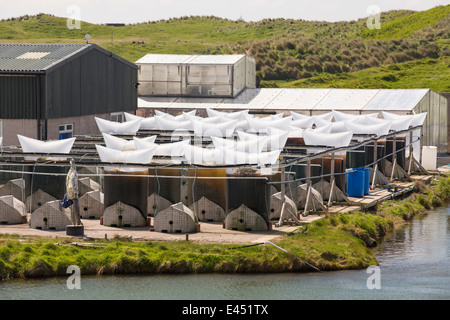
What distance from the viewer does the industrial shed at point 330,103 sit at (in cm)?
5206

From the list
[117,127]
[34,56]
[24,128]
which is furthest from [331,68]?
[24,128]

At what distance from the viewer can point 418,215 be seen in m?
37.7

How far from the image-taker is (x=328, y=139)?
36.7 m

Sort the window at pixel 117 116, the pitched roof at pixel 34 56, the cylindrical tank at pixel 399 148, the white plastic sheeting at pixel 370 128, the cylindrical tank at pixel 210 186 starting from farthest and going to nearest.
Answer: the window at pixel 117 116, the cylindrical tank at pixel 399 148, the white plastic sheeting at pixel 370 128, the pitched roof at pixel 34 56, the cylindrical tank at pixel 210 186

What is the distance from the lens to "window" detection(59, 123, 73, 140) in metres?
40.0

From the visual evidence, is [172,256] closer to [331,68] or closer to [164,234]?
[164,234]

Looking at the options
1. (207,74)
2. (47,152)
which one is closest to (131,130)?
(47,152)

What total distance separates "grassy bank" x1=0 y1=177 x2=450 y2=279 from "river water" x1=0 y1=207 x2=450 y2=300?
32 centimetres

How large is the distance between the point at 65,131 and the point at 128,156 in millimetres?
11934

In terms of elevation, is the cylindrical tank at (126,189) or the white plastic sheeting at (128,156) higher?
the white plastic sheeting at (128,156)

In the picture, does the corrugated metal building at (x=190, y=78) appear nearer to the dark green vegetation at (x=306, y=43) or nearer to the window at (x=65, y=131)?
the dark green vegetation at (x=306, y=43)


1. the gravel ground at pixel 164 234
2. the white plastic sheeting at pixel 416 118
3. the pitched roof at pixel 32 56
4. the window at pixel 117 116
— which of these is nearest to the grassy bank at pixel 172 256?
the gravel ground at pixel 164 234

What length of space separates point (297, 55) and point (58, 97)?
183ft

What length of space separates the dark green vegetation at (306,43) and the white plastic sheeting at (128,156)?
39.7 metres
